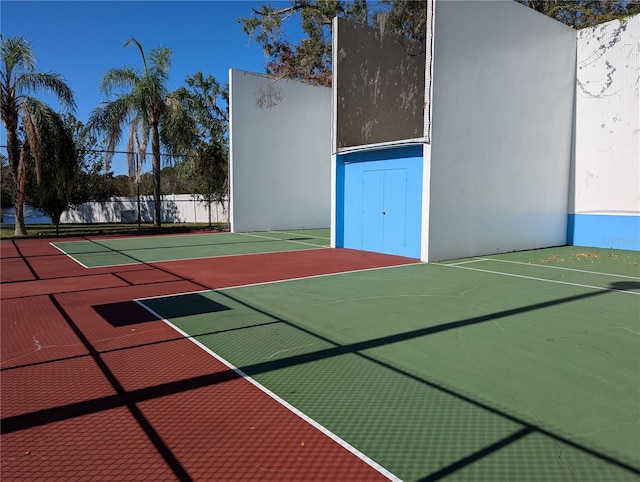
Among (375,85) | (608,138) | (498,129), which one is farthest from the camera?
(375,85)

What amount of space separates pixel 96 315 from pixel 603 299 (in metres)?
7.99

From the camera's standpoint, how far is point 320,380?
417 centimetres

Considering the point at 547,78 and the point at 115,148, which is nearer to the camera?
the point at 547,78

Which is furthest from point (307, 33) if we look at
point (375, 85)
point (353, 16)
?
point (375, 85)

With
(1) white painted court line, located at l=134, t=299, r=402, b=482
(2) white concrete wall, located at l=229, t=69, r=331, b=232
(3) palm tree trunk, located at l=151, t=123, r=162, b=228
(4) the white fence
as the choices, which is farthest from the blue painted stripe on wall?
(4) the white fence

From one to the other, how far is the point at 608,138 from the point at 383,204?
8.03m

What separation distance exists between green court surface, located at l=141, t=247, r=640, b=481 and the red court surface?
0.99 feet

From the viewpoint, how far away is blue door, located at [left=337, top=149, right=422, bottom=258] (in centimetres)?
1227

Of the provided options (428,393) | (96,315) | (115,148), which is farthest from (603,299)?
(115,148)

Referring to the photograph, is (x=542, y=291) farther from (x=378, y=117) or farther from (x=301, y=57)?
(x=301, y=57)

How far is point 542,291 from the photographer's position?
317 inches

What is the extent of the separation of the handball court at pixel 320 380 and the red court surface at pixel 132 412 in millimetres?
16

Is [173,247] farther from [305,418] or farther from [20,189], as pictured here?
[305,418]

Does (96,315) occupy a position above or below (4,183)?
below
